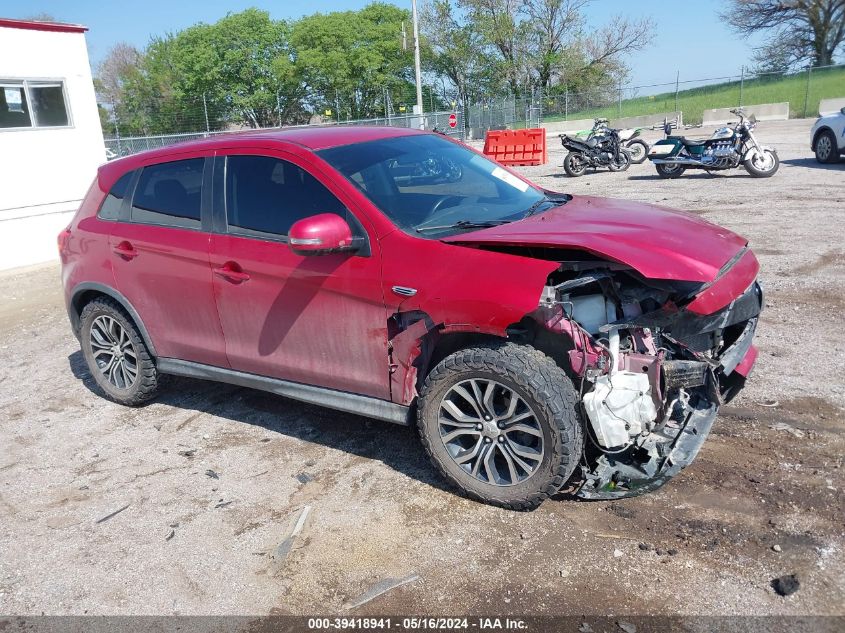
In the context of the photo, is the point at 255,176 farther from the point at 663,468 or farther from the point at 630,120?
the point at 630,120

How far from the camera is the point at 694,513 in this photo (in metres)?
3.47

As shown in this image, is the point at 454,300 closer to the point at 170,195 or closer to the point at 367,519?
the point at 367,519

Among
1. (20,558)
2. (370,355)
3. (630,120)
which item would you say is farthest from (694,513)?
(630,120)

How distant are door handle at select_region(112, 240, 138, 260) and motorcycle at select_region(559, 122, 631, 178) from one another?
14.1 metres

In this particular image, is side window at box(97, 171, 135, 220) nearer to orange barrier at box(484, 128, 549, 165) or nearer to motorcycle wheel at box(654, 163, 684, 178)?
motorcycle wheel at box(654, 163, 684, 178)

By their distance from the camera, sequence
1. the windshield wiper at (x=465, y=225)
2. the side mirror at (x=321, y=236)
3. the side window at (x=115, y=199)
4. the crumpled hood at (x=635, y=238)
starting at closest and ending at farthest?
the crumpled hood at (x=635, y=238)
the side mirror at (x=321, y=236)
the windshield wiper at (x=465, y=225)
the side window at (x=115, y=199)

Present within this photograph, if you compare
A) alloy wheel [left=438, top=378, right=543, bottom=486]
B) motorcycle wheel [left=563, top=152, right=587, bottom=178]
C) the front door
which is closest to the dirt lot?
alloy wheel [left=438, top=378, right=543, bottom=486]

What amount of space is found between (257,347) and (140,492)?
1072mm

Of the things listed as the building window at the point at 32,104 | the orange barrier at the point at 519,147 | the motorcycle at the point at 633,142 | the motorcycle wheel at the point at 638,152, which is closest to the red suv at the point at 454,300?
the building window at the point at 32,104

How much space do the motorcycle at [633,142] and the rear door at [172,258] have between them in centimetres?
1485

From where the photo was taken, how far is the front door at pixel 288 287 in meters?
3.85

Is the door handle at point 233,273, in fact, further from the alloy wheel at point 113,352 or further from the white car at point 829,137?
the white car at point 829,137

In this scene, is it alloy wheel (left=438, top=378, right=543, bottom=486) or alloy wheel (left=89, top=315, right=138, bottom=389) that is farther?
alloy wheel (left=89, top=315, right=138, bottom=389)

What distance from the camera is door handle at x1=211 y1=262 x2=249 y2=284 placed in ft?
14.0
